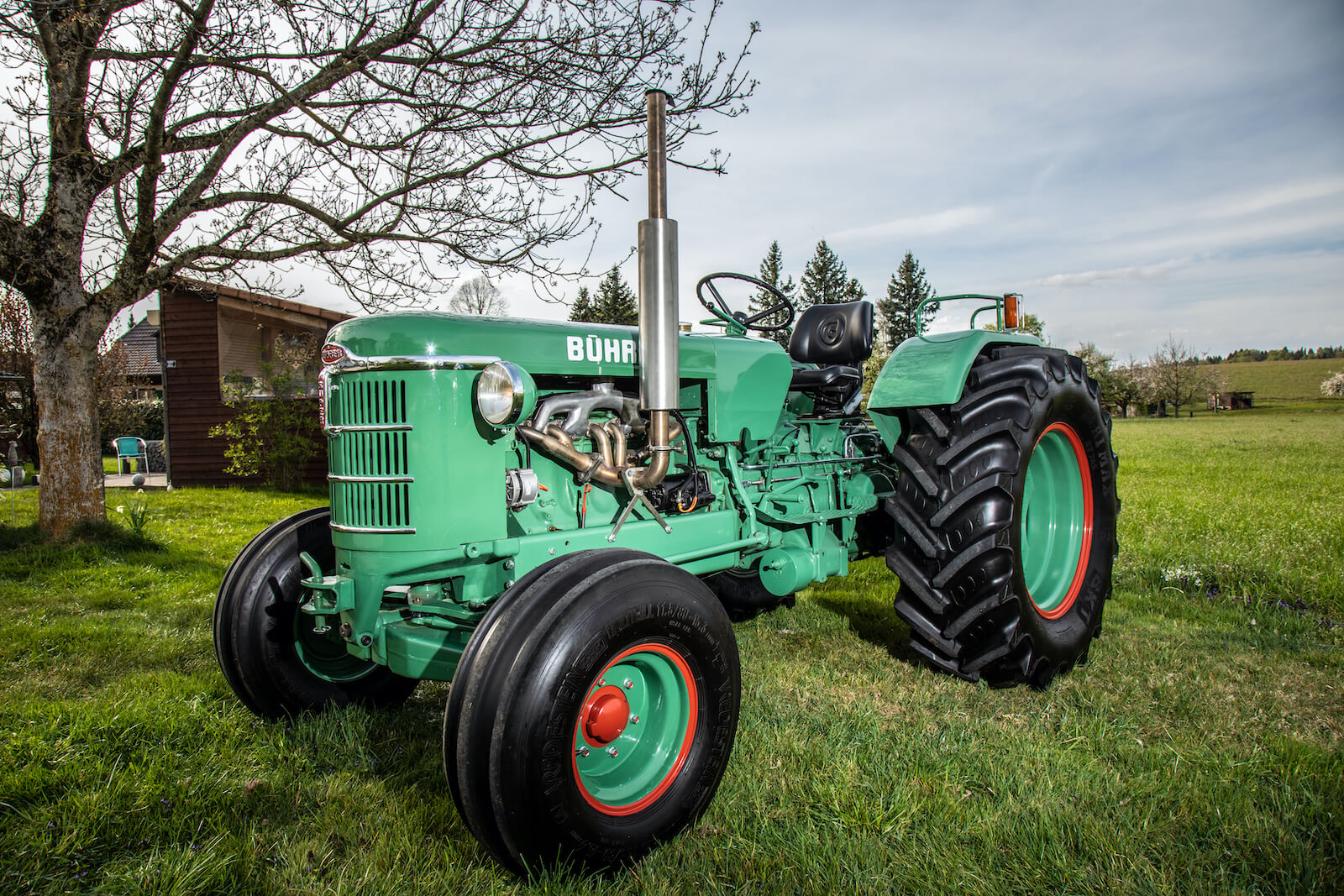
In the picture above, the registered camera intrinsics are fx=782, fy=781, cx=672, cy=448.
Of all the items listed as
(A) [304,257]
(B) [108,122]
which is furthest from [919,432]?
(B) [108,122]

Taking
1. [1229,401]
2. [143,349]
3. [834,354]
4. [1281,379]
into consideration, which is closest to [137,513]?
[834,354]

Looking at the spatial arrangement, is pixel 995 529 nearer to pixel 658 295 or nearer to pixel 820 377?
pixel 820 377

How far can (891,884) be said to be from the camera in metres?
1.87

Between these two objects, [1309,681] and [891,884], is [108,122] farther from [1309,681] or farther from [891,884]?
[1309,681]

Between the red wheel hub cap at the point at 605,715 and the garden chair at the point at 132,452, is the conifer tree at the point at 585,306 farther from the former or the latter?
the red wheel hub cap at the point at 605,715

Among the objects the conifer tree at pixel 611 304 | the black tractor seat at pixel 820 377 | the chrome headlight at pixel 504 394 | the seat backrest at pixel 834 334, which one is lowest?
the chrome headlight at pixel 504 394

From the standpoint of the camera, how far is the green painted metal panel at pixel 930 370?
10.6 feet

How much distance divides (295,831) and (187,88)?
19.9 ft

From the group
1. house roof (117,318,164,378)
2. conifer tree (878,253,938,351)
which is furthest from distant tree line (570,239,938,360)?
house roof (117,318,164,378)

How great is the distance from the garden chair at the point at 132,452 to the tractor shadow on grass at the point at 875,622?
1564cm

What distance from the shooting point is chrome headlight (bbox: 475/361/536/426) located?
2.17m

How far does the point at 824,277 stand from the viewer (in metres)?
49.5

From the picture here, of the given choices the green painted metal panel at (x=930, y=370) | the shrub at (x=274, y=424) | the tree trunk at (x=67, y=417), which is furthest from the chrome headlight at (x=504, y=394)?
the shrub at (x=274, y=424)

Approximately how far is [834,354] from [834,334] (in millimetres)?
103
